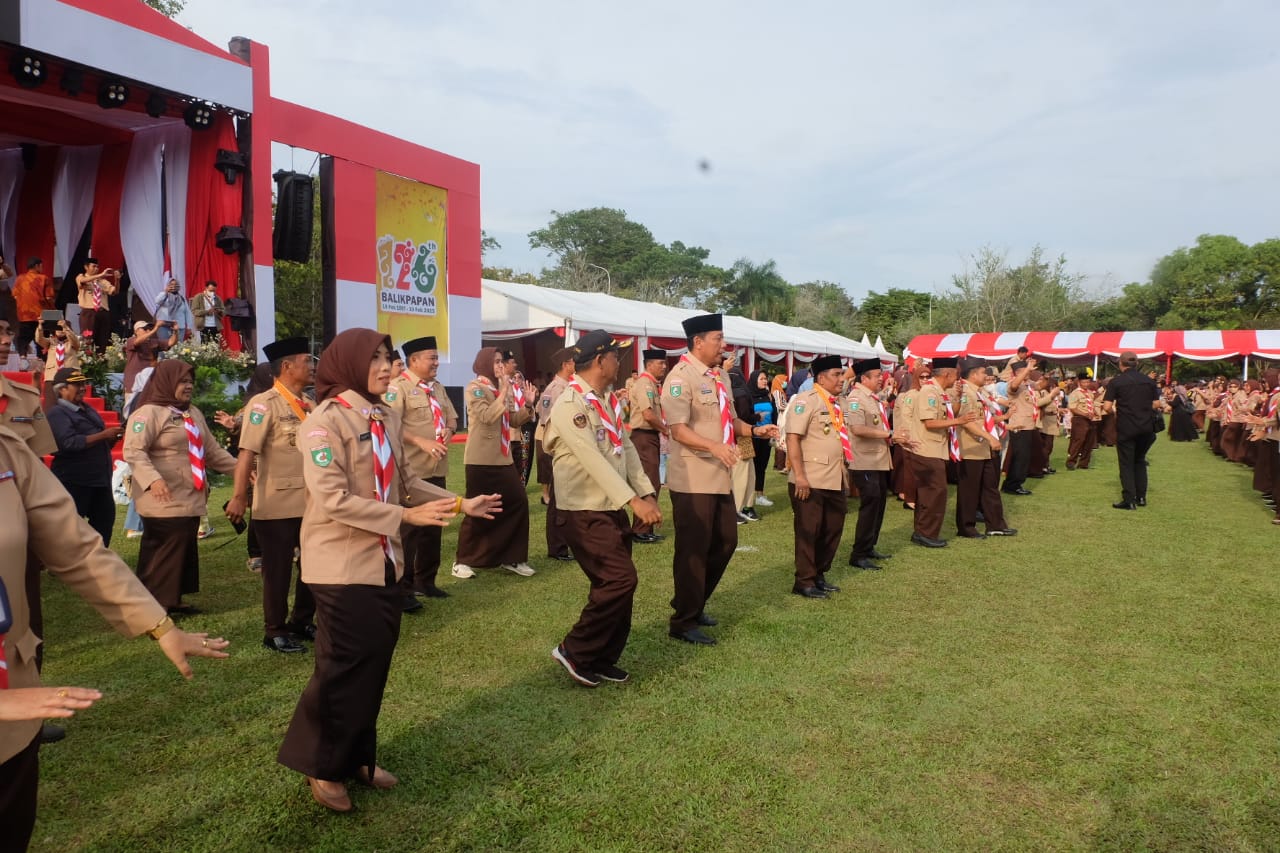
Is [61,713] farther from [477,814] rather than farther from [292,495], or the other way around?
[292,495]

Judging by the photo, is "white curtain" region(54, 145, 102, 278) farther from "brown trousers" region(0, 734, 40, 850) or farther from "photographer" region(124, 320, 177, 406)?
"brown trousers" region(0, 734, 40, 850)

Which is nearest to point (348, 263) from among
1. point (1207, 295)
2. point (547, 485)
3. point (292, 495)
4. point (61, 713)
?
point (547, 485)

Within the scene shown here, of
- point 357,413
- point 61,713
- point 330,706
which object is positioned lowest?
point 330,706

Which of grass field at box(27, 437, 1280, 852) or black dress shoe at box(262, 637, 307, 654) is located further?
black dress shoe at box(262, 637, 307, 654)

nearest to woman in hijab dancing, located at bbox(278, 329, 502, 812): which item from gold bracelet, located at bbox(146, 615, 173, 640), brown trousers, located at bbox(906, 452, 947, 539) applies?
gold bracelet, located at bbox(146, 615, 173, 640)

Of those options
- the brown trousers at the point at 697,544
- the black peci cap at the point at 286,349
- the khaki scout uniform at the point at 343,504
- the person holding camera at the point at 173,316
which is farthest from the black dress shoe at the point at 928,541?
the person holding camera at the point at 173,316

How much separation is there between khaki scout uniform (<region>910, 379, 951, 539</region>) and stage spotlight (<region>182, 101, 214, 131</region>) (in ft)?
40.2

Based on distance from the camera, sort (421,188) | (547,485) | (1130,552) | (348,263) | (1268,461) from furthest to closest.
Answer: (421,188), (348,263), (1268,461), (547,485), (1130,552)

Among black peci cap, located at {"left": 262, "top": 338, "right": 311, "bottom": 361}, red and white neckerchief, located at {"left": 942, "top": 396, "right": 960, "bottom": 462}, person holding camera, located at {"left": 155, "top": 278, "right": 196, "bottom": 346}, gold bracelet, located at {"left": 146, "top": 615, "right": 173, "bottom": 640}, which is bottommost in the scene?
gold bracelet, located at {"left": 146, "top": 615, "right": 173, "bottom": 640}

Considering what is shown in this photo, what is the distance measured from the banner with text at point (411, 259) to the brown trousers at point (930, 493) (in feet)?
37.6

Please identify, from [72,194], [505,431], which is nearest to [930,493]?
[505,431]

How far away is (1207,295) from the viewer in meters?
48.2

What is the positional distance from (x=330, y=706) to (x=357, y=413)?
106cm

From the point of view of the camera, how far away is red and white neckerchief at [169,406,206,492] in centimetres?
536
